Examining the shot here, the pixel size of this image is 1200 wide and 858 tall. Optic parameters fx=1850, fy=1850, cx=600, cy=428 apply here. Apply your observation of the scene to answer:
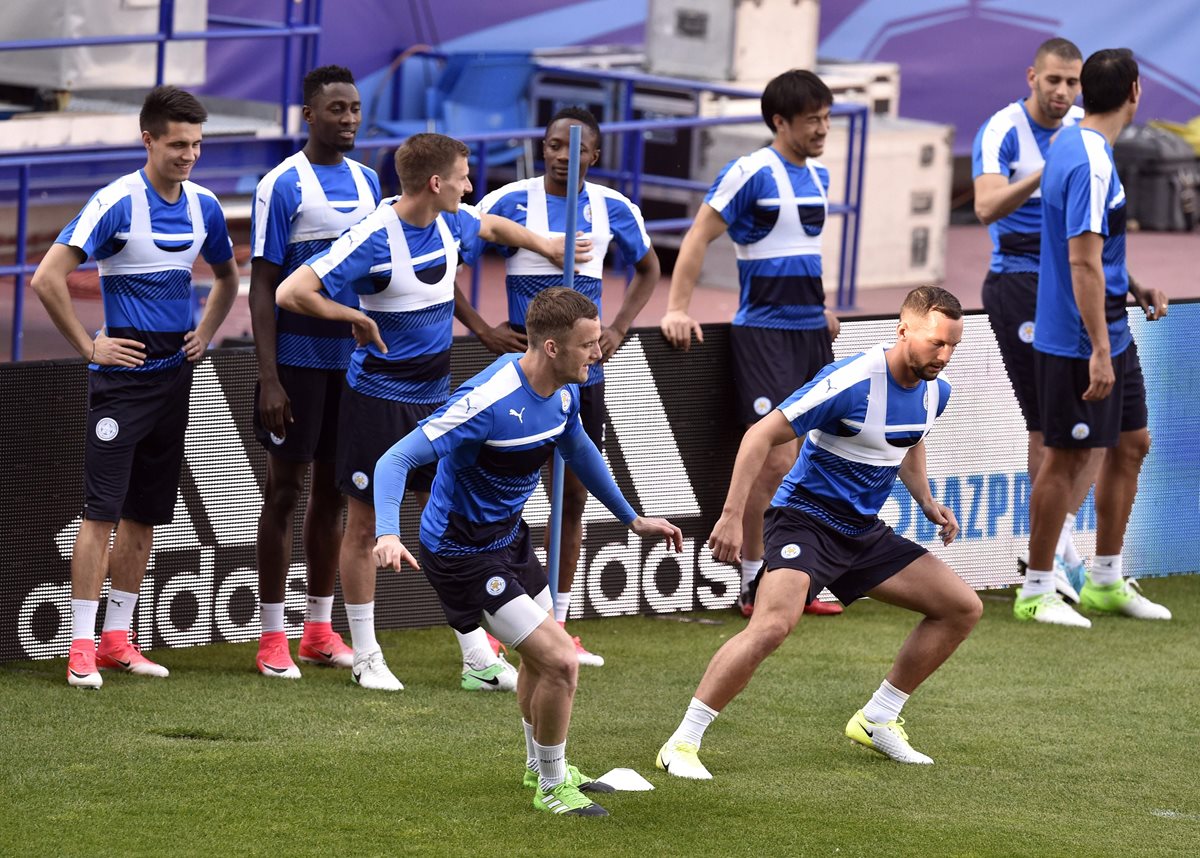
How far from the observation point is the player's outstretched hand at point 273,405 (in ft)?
21.5

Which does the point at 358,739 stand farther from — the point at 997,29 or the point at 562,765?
the point at 997,29

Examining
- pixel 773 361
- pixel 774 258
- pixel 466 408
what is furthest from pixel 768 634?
pixel 774 258

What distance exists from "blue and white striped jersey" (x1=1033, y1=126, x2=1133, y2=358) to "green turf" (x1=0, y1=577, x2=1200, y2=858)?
1.28 meters

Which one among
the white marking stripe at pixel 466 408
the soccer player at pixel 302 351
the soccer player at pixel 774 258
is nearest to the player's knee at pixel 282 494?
the soccer player at pixel 302 351

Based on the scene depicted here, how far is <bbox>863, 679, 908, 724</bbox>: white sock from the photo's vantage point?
235 inches

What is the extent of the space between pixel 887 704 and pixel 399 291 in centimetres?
217

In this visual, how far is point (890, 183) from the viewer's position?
1507 centimetres

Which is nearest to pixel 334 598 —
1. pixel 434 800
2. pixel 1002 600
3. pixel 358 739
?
pixel 358 739

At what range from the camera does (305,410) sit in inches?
264

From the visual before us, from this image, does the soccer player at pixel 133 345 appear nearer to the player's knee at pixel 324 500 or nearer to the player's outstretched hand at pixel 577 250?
the player's knee at pixel 324 500

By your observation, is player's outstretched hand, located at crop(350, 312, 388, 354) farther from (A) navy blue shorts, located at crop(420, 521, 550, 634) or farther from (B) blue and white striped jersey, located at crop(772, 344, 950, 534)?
(B) blue and white striped jersey, located at crop(772, 344, 950, 534)

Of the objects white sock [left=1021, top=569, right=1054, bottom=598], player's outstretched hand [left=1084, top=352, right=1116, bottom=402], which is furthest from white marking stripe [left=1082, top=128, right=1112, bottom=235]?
white sock [left=1021, top=569, right=1054, bottom=598]

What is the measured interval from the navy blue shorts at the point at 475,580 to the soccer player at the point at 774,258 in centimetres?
237

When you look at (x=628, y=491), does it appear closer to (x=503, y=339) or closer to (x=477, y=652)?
(x=503, y=339)
